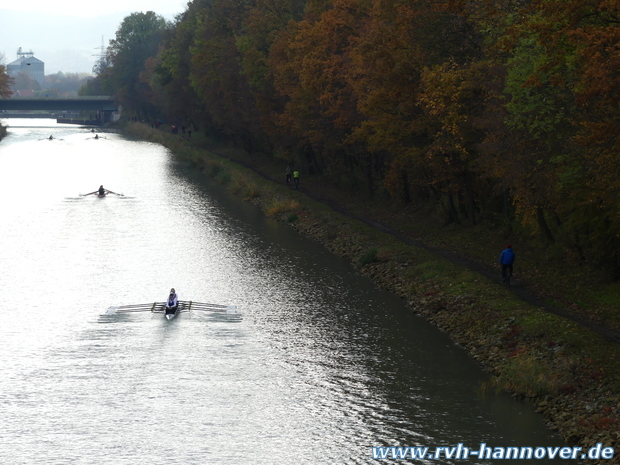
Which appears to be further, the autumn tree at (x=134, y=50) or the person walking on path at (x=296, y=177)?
the autumn tree at (x=134, y=50)

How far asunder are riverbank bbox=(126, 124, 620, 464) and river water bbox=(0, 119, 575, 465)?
0.77 m

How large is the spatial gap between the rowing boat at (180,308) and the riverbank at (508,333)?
8945 mm

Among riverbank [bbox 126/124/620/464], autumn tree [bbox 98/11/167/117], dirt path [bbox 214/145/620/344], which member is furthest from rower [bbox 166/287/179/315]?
autumn tree [bbox 98/11/167/117]

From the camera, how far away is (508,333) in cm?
3139

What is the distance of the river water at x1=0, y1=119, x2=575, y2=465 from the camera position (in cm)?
2348

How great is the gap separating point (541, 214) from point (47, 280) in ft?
85.1

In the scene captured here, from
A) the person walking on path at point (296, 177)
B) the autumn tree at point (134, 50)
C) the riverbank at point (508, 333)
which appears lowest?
the riverbank at point (508, 333)

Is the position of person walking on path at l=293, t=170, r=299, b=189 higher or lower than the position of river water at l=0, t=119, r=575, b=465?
higher

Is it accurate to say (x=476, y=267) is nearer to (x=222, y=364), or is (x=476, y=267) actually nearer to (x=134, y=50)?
(x=222, y=364)

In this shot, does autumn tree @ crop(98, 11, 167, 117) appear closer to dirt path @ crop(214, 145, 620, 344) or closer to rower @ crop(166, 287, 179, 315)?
→ dirt path @ crop(214, 145, 620, 344)

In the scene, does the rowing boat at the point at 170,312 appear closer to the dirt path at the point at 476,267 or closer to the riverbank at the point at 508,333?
the riverbank at the point at 508,333

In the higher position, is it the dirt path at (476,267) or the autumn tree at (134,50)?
the autumn tree at (134,50)

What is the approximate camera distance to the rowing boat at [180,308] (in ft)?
120

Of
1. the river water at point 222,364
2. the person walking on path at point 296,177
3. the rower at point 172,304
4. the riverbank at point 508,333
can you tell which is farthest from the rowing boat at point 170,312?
the person walking on path at point 296,177
